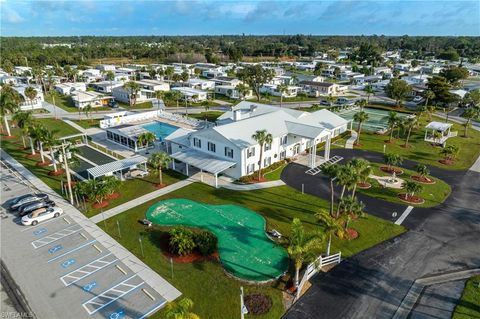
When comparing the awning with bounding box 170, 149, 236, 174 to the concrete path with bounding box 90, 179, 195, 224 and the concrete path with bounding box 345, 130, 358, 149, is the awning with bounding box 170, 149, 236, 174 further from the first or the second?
the concrete path with bounding box 345, 130, 358, 149

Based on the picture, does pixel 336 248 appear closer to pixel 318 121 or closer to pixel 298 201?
pixel 298 201

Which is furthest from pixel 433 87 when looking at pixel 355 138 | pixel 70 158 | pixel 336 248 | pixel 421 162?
pixel 70 158

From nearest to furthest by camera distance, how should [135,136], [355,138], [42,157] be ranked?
[42,157] < [135,136] < [355,138]

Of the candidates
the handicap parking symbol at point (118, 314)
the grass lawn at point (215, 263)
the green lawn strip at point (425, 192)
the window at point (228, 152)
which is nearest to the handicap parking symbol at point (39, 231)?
the grass lawn at point (215, 263)

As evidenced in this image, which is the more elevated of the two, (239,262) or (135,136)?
(135,136)

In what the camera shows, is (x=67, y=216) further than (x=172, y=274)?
Yes

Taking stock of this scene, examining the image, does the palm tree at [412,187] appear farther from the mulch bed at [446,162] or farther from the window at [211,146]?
the window at [211,146]
